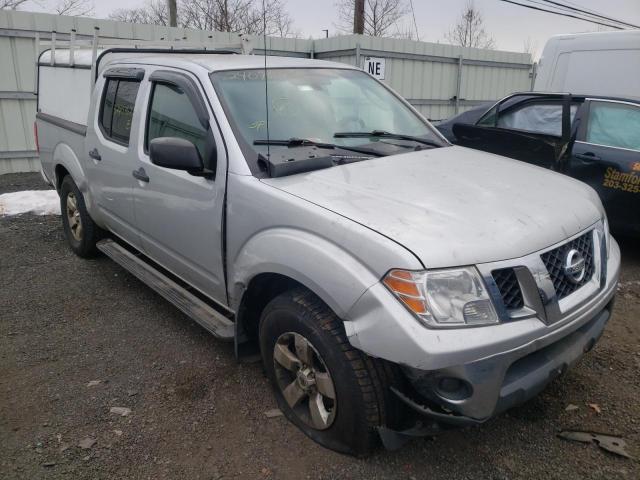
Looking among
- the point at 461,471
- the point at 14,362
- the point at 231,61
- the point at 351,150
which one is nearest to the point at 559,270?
the point at 461,471

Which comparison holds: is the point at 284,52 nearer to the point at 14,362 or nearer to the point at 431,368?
the point at 14,362

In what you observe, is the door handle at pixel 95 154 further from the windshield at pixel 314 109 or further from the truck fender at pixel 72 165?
the windshield at pixel 314 109

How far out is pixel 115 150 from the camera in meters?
3.98

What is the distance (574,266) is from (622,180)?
123 inches

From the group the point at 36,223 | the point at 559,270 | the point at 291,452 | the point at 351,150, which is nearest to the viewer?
the point at 559,270

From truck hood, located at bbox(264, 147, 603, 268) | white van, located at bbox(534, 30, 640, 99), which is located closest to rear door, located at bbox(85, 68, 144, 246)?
truck hood, located at bbox(264, 147, 603, 268)

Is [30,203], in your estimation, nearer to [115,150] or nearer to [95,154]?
[95,154]

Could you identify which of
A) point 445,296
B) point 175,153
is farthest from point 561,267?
point 175,153

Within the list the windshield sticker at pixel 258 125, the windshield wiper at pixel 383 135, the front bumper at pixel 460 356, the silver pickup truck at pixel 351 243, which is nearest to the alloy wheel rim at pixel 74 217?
the silver pickup truck at pixel 351 243

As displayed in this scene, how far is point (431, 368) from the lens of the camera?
199cm

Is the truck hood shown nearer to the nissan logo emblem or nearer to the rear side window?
the nissan logo emblem

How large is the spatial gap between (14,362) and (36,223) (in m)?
3.58

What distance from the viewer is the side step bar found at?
10.0ft

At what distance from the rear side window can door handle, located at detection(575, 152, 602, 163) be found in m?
4.14
